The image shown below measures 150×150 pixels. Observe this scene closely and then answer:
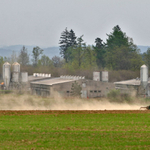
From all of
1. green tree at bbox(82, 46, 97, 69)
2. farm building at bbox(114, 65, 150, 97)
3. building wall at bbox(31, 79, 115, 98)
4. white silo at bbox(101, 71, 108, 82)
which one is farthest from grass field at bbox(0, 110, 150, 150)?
green tree at bbox(82, 46, 97, 69)

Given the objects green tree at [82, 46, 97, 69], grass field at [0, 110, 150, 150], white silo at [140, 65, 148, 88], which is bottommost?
grass field at [0, 110, 150, 150]

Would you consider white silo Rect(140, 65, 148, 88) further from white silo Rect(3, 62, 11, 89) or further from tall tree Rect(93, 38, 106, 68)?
tall tree Rect(93, 38, 106, 68)

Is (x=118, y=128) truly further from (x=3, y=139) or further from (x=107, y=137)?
(x=3, y=139)

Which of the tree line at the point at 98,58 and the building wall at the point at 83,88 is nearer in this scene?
the building wall at the point at 83,88

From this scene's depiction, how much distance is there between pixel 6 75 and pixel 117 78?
46.2 metres

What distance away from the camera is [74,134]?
19.8m

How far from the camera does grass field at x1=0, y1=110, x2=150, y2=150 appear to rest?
56.9ft

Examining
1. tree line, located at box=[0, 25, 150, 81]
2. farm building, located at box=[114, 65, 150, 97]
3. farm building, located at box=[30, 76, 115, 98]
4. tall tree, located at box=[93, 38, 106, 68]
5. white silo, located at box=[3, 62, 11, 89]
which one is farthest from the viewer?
tall tree, located at box=[93, 38, 106, 68]

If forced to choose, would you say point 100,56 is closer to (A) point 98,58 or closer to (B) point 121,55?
(A) point 98,58

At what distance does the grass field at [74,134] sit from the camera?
56.9 ft

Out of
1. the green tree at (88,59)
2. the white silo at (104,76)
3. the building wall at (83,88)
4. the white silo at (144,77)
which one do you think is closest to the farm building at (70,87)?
the building wall at (83,88)

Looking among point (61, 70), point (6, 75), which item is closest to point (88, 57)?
point (61, 70)

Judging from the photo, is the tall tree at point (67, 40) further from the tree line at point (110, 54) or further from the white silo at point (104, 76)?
the white silo at point (104, 76)

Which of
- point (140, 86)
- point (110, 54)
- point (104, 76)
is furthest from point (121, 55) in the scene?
point (140, 86)
